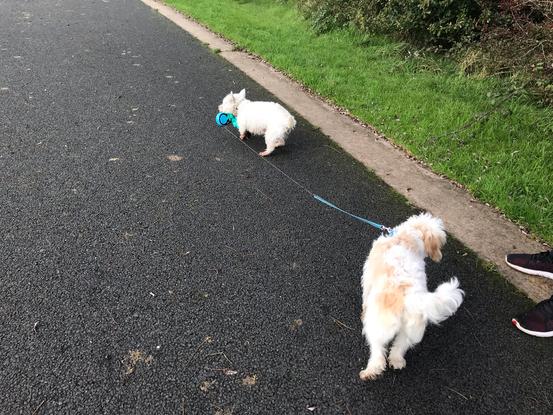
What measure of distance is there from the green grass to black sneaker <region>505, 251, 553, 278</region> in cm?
56

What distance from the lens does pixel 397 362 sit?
8.61 ft

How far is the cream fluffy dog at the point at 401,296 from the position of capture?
220 centimetres

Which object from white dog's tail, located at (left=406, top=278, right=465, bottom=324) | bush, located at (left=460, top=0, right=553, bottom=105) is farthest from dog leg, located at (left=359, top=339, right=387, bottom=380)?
bush, located at (left=460, top=0, right=553, bottom=105)

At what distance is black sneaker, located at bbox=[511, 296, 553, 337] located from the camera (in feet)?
9.37

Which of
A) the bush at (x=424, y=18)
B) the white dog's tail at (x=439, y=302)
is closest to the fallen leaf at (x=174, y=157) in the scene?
the white dog's tail at (x=439, y=302)

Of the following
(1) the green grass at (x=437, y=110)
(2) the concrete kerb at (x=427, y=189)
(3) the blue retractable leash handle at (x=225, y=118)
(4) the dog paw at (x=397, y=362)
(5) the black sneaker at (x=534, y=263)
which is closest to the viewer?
(4) the dog paw at (x=397, y=362)

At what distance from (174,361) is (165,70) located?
685cm

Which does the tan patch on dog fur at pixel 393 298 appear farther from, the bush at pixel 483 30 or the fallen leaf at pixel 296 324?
the bush at pixel 483 30

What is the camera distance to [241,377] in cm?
257

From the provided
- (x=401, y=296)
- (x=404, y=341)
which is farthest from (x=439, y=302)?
(x=404, y=341)

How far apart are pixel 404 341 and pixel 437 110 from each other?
14.9 feet

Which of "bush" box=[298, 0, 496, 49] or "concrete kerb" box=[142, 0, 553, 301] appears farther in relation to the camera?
"bush" box=[298, 0, 496, 49]

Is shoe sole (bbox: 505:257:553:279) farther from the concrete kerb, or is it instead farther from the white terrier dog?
the white terrier dog

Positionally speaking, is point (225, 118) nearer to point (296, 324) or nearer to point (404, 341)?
point (296, 324)
